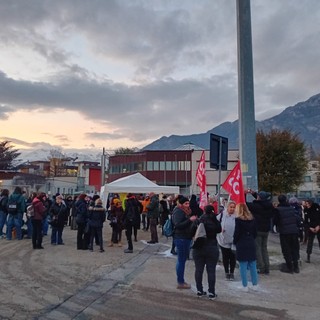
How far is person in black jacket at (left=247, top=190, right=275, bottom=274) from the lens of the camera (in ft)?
31.2

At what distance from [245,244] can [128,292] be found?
247 cm

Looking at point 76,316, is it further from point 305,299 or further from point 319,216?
point 319,216

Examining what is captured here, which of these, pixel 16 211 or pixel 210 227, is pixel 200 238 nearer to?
pixel 210 227

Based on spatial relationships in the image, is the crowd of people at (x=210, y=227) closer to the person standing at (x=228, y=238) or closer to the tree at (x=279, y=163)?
the person standing at (x=228, y=238)

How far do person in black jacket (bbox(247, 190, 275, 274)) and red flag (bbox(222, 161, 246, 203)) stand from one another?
0.95 meters

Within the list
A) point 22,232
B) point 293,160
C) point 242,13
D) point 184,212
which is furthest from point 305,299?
point 293,160

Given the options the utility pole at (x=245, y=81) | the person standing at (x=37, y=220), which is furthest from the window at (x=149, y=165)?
the utility pole at (x=245, y=81)

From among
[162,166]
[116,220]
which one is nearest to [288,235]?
[116,220]

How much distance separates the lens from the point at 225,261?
9.01 meters

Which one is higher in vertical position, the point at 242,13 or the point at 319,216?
the point at 242,13

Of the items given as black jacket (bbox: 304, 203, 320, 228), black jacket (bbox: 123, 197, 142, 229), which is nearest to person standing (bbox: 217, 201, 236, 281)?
black jacket (bbox: 304, 203, 320, 228)

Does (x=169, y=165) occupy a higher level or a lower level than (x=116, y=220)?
higher

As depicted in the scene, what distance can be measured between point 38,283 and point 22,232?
7.69 metres

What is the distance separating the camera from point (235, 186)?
9000 mm
